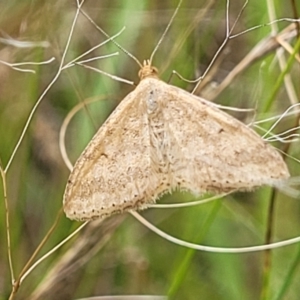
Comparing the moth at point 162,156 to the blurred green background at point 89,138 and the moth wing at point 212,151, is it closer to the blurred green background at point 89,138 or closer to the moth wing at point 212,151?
the moth wing at point 212,151

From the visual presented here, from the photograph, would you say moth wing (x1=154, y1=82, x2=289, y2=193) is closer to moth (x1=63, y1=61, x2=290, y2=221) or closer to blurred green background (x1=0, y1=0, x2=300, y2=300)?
moth (x1=63, y1=61, x2=290, y2=221)

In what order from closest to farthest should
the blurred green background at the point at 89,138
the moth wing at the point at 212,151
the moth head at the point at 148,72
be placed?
the moth wing at the point at 212,151 < the moth head at the point at 148,72 < the blurred green background at the point at 89,138

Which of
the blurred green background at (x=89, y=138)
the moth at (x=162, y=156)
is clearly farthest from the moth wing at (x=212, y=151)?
the blurred green background at (x=89, y=138)

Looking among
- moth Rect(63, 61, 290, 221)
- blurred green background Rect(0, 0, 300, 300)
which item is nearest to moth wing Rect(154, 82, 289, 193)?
moth Rect(63, 61, 290, 221)

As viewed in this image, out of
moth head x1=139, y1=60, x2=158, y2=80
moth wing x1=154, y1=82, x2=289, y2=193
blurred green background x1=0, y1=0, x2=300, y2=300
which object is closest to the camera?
moth wing x1=154, y1=82, x2=289, y2=193

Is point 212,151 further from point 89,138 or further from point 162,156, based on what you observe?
point 89,138

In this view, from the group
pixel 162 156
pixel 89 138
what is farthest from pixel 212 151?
pixel 89 138

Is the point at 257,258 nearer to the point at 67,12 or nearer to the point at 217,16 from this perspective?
the point at 217,16

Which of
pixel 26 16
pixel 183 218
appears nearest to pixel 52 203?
pixel 183 218

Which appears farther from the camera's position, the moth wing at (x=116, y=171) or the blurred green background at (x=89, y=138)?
the blurred green background at (x=89, y=138)
